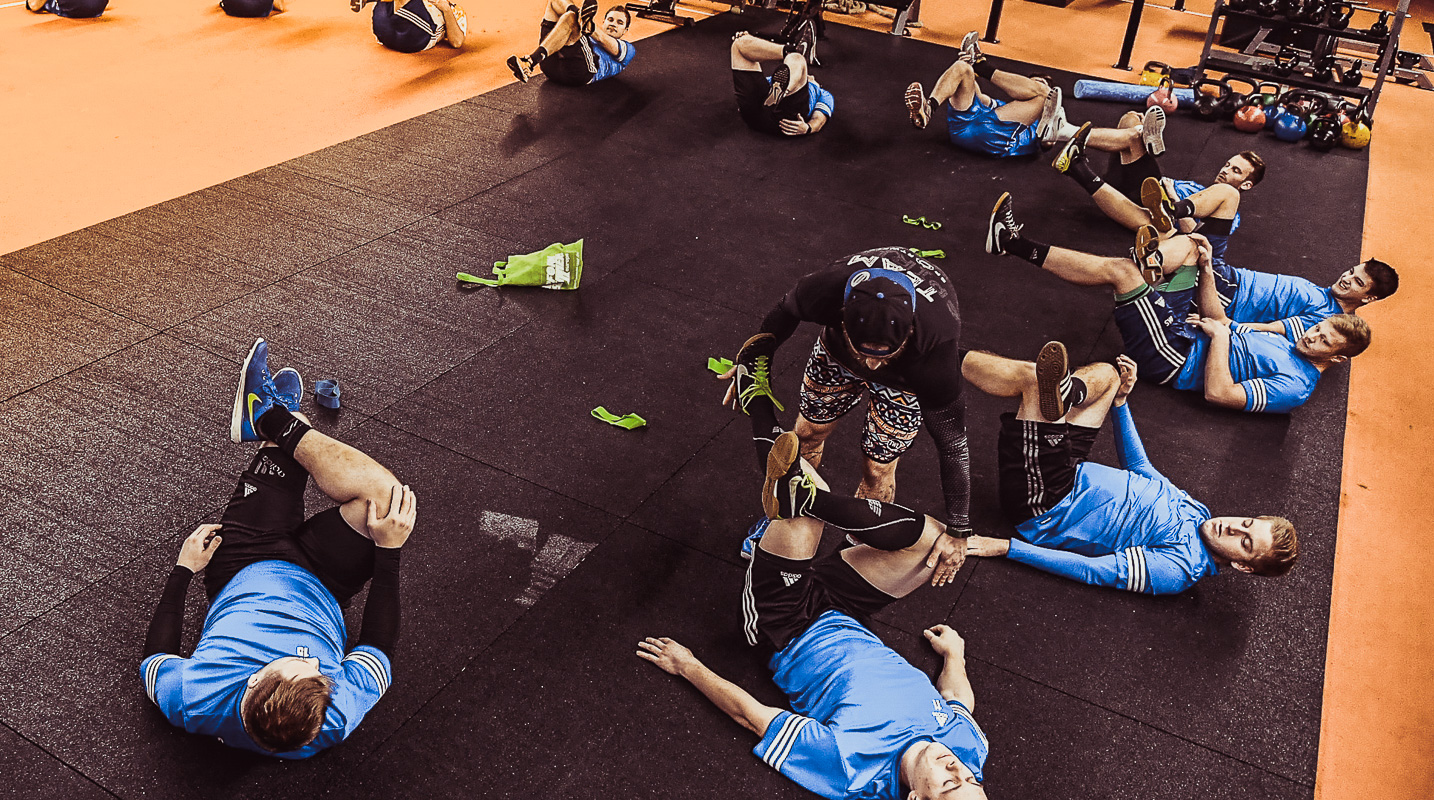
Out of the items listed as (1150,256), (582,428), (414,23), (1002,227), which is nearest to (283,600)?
(582,428)

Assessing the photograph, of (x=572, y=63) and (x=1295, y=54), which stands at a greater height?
(x=572, y=63)

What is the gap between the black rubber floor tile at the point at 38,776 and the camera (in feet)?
7.72

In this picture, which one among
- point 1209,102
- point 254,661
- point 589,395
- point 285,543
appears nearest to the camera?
point 254,661

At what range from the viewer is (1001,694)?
2805 millimetres

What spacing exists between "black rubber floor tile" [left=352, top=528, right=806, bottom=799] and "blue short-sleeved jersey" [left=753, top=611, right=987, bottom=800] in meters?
0.13

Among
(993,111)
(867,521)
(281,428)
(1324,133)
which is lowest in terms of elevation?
(1324,133)

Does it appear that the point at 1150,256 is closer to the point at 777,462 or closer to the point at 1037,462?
the point at 1037,462

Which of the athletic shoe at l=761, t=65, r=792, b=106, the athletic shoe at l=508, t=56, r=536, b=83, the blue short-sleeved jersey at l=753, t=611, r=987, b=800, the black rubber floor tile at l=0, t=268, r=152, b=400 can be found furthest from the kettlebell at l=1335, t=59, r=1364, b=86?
the black rubber floor tile at l=0, t=268, r=152, b=400

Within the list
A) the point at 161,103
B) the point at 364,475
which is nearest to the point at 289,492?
the point at 364,475

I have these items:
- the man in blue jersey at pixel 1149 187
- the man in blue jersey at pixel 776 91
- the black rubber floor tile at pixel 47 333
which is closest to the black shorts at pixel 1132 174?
the man in blue jersey at pixel 1149 187

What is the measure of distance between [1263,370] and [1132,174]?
1642 millimetres

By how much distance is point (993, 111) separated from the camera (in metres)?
6.00

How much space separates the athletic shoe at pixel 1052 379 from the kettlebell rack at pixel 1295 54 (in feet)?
16.6

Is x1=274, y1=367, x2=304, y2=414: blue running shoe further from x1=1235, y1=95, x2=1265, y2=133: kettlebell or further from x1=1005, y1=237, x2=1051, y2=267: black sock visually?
x1=1235, y1=95, x2=1265, y2=133: kettlebell
